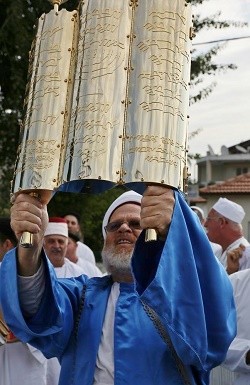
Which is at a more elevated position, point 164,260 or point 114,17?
point 114,17

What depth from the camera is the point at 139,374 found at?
3625 mm

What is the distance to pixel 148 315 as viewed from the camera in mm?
3770

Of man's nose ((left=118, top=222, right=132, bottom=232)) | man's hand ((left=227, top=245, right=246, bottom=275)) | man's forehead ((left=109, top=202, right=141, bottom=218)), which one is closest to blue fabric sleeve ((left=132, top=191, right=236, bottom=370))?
man's nose ((left=118, top=222, right=132, bottom=232))

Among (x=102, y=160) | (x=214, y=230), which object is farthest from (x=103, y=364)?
(x=214, y=230)

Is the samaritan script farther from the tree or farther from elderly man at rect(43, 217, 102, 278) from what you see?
the tree

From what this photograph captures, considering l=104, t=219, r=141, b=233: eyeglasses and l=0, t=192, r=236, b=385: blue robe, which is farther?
l=104, t=219, r=141, b=233: eyeglasses

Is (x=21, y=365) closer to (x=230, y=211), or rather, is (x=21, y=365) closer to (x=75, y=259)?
(x=75, y=259)

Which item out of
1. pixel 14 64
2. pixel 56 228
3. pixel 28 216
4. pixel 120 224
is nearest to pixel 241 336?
pixel 120 224

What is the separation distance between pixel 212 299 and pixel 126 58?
990 mm

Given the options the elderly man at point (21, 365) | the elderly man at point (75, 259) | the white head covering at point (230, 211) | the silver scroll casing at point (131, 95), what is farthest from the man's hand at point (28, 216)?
the white head covering at point (230, 211)

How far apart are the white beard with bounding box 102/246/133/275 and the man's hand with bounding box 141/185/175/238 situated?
0.96m

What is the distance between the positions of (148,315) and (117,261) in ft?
1.47

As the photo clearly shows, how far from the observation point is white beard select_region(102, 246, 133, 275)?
4.08m

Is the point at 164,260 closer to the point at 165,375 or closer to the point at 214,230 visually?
the point at 165,375
